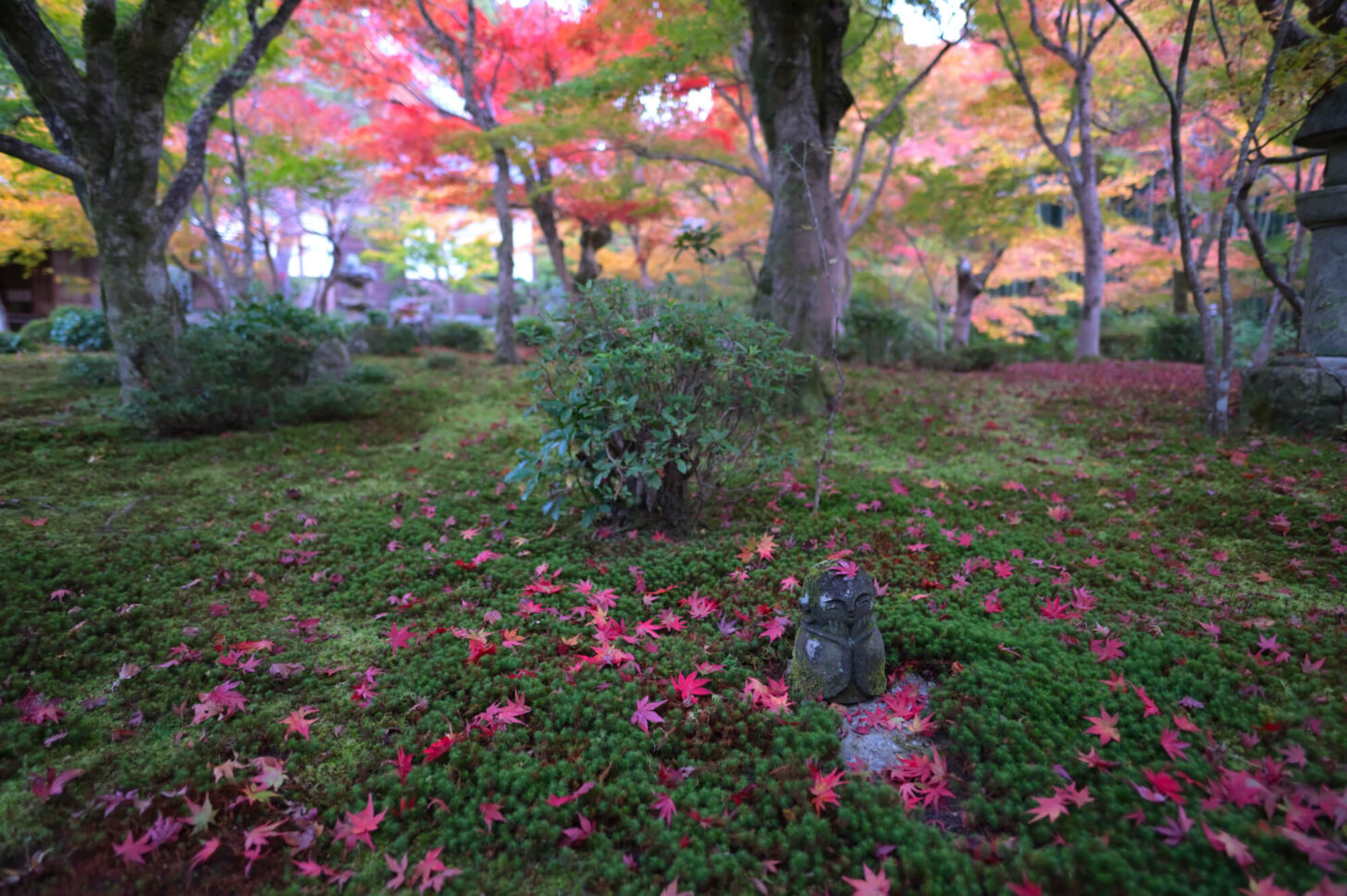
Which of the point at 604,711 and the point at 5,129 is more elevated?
the point at 5,129

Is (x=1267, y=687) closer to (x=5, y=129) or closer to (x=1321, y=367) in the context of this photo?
(x=1321, y=367)

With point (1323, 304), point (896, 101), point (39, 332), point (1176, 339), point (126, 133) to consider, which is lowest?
point (39, 332)

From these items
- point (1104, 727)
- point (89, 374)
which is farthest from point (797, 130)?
point (89, 374)

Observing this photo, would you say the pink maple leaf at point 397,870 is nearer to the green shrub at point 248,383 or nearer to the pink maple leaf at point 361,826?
the pink maple leaf at point 361,826

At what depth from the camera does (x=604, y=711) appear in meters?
2.39

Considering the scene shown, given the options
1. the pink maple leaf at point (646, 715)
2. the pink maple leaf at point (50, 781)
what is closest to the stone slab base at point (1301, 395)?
the pink maple leaf at point (646, 715)

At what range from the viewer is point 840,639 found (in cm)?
244

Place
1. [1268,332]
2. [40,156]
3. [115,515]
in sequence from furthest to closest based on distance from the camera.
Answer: [1268,332] → [40,156] → [115,515]

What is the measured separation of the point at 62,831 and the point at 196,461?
14.9 ft

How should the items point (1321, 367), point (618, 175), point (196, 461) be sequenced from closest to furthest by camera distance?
point (1321, 367) < point (196, 461) < point (618, 175)

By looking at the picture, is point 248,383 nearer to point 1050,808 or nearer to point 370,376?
point 370,376

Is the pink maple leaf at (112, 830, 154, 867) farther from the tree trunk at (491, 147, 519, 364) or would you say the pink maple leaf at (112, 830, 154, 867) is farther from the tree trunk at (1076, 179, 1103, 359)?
the tree trunk at (1076, 179, 1103, 359)

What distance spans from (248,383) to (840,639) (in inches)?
259

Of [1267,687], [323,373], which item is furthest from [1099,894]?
[323,373]
